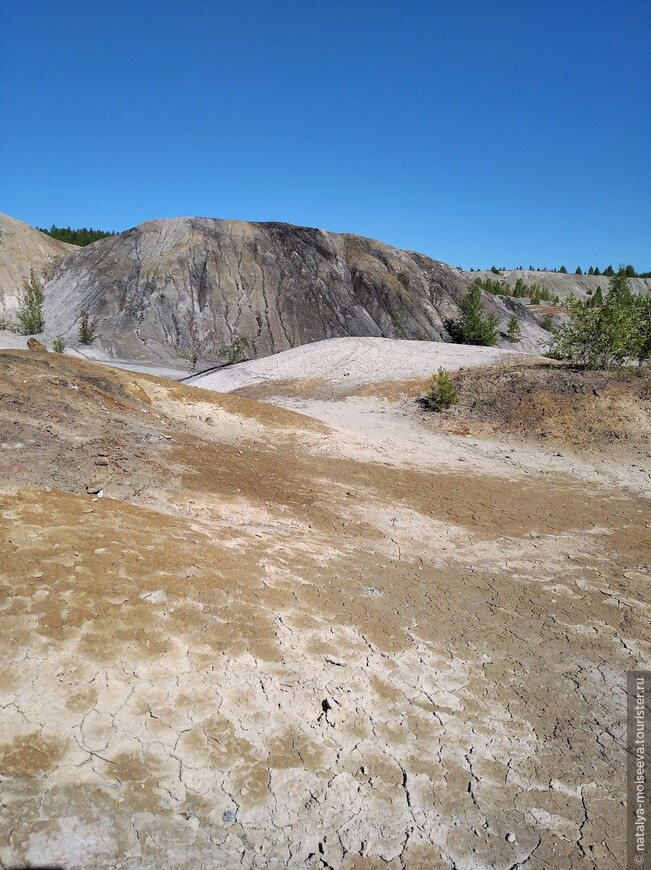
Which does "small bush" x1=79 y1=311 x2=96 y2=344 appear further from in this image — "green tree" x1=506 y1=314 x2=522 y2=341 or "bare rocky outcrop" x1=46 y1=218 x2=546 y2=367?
"green tree" x1=506 y1=314 x2=522 y2=341

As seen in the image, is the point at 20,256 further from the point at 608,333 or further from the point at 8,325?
the point at 608,333

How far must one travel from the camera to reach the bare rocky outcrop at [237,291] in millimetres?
45938

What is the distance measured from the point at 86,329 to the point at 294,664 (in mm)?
42818

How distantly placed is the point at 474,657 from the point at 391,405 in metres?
13.1

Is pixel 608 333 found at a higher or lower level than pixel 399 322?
lower

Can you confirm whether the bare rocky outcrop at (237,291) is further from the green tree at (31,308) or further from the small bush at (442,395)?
the small bush at (442,395)

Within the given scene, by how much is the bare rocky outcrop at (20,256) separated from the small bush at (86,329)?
7.83m

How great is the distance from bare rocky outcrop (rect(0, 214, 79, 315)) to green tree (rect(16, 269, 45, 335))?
0.74m

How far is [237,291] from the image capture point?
50.1 m

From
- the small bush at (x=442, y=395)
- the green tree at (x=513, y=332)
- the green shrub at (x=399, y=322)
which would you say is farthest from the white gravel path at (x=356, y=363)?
the green tree at (x=513, y=332)

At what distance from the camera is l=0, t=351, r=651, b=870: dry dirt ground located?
2984 millimetres

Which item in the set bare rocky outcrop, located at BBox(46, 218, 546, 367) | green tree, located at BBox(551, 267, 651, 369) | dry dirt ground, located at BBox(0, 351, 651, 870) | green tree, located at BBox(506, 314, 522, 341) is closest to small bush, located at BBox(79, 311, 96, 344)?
bare rocky outcrop, located at BBox(46, 218, 546, 367)

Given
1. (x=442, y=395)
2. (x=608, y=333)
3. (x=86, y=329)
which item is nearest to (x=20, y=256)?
(x=86, y=329)

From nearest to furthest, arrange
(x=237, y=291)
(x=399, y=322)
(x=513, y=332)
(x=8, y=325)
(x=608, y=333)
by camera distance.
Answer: (x=608, y=333) < (x=8, y=325) < (x=399, y=322) < (x=237, y=291) < (x=513, y=332)
